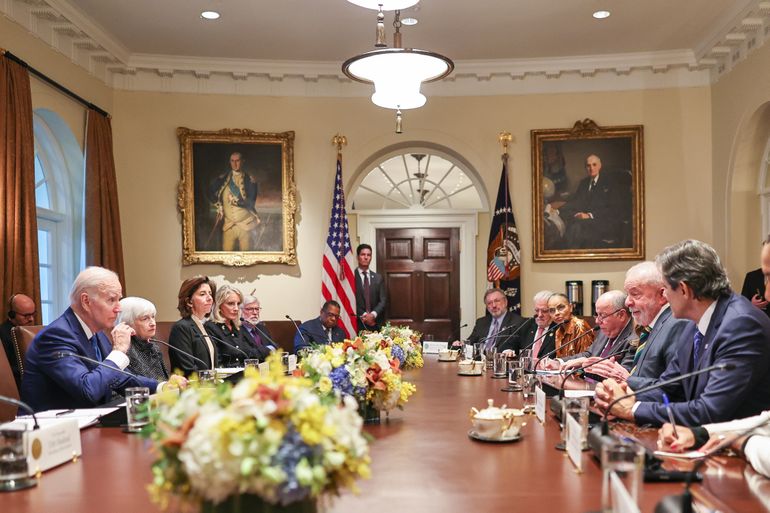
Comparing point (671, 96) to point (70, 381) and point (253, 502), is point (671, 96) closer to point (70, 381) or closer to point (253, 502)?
point (70, 381)

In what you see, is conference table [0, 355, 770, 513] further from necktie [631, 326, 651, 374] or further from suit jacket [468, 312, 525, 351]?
suit jacket [468, 312, 525, 351]

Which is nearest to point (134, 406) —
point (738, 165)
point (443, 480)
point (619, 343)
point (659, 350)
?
point (443, 480)

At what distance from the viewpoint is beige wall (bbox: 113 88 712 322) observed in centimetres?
815

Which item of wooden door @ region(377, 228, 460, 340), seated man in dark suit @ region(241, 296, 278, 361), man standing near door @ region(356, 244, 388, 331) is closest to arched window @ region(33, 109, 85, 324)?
seated man in dark suit @ region(241, 296, 278, 361)

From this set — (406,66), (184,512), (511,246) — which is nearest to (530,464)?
(184,512)

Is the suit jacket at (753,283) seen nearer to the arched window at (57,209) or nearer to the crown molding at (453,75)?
the crown molding at (453,75)

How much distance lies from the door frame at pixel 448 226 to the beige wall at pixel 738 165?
2797 millimetres

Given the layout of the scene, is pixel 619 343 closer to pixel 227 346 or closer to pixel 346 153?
pixel 227 346

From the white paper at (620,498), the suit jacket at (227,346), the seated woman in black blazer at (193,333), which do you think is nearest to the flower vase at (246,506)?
the white paper at (620,498)

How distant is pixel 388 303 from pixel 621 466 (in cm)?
807

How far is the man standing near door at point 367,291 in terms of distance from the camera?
8.29m

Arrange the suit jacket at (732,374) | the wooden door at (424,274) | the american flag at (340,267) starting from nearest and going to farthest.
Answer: the suit jacket at (732,374) → the american flag at (340,267) → the wooden door at (424,274)

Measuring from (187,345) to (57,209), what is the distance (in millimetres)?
3231

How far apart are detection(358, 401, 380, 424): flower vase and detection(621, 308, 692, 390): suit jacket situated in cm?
129
